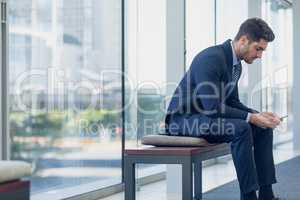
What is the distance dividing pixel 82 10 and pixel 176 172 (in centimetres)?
130

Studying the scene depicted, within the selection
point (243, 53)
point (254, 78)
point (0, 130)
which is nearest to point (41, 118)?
point (0, 130)

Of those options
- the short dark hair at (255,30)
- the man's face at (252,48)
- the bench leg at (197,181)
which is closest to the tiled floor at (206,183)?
the bench leg at (197,181)

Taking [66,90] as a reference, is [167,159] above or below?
below

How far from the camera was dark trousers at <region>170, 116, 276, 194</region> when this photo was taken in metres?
3.00

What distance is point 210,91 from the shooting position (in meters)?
3.12

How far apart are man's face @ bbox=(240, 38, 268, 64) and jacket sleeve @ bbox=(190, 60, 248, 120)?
0.77 feet

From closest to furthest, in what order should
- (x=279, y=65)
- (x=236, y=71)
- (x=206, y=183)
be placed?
(x=236, y=71)
(x=206, y=183)
(x=279, y=65)

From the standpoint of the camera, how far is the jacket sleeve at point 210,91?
10.2 feet

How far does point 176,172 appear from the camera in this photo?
4.43 m

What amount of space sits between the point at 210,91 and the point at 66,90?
109 centimetres

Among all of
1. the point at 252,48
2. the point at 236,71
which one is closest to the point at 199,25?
the point at 236,71

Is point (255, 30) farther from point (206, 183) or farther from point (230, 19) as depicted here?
point (230, 19)

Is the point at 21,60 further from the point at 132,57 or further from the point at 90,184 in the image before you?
the point at 132,57

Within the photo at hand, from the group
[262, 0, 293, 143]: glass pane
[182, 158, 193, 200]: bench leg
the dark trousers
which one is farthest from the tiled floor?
[262, 0, 293, 143]: glass pane
